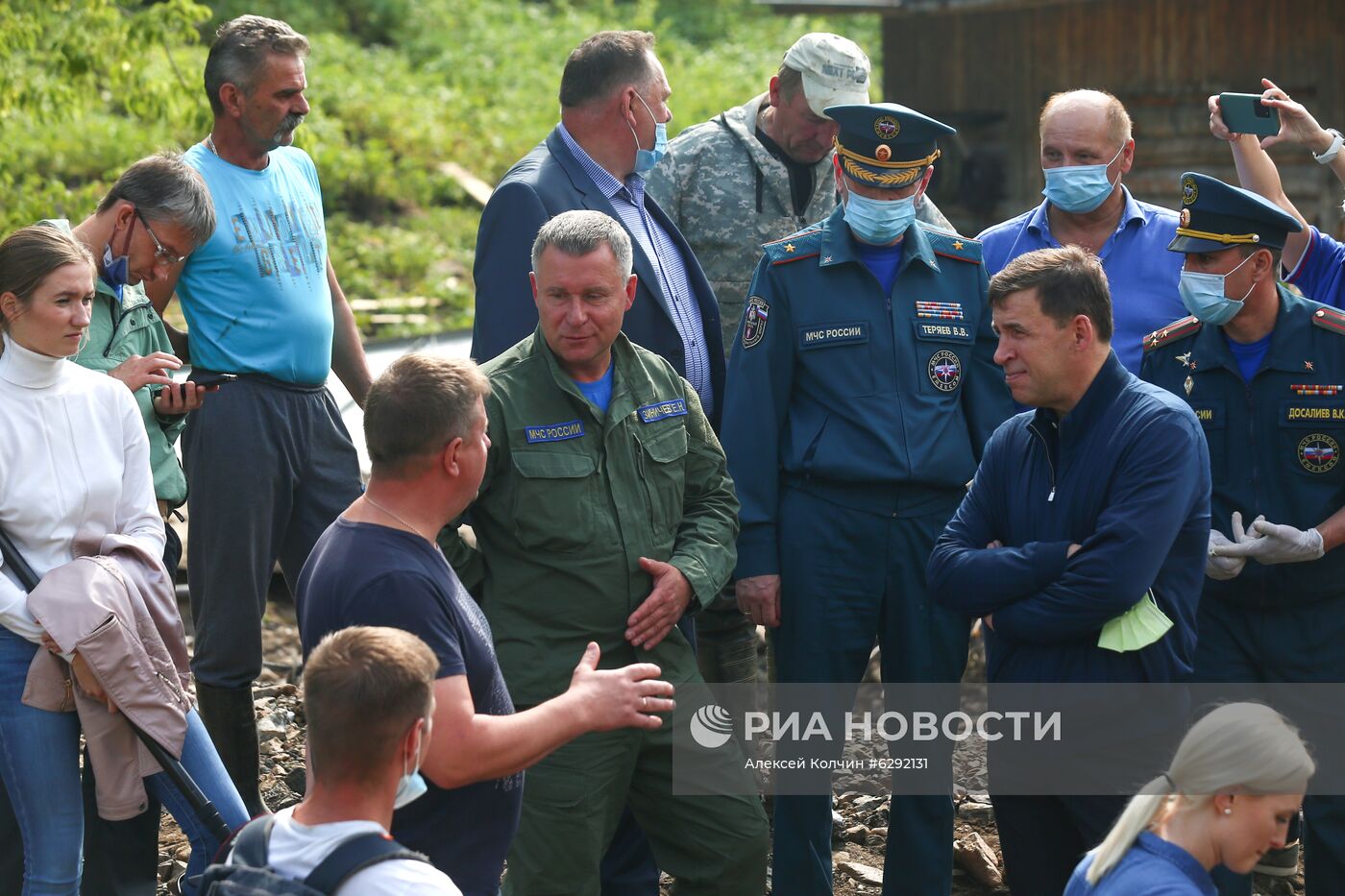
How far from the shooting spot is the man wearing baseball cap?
17.5ft

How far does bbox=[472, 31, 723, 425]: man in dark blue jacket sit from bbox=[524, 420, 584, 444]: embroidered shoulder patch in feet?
2.60

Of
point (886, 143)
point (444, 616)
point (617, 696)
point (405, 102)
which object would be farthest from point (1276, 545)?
point (405, 102)

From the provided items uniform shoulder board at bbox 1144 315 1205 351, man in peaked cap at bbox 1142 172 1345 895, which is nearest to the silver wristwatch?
man in peaked cap at bbox 1142 172 1345 895

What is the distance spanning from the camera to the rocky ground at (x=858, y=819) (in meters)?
4.93

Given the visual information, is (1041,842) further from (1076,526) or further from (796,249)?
(796,249)

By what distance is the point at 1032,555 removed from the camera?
3707 mm

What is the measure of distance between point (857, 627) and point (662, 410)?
97 centimetres

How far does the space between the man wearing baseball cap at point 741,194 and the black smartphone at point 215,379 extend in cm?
168

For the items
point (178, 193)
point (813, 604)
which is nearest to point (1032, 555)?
point (813, 604)

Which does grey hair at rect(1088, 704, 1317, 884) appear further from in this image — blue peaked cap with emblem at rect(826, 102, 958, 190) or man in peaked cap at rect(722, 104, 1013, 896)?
blue peaked cap with emblem at rect(826, 102, 958, 190)

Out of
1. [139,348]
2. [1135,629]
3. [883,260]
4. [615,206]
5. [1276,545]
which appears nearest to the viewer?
[1135,629]

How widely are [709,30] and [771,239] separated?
17.8 metres

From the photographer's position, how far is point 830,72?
5145 mm

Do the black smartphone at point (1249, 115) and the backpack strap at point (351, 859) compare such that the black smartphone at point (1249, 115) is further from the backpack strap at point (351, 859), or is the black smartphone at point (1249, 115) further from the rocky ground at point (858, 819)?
the backpack strap at point (351, 859)
